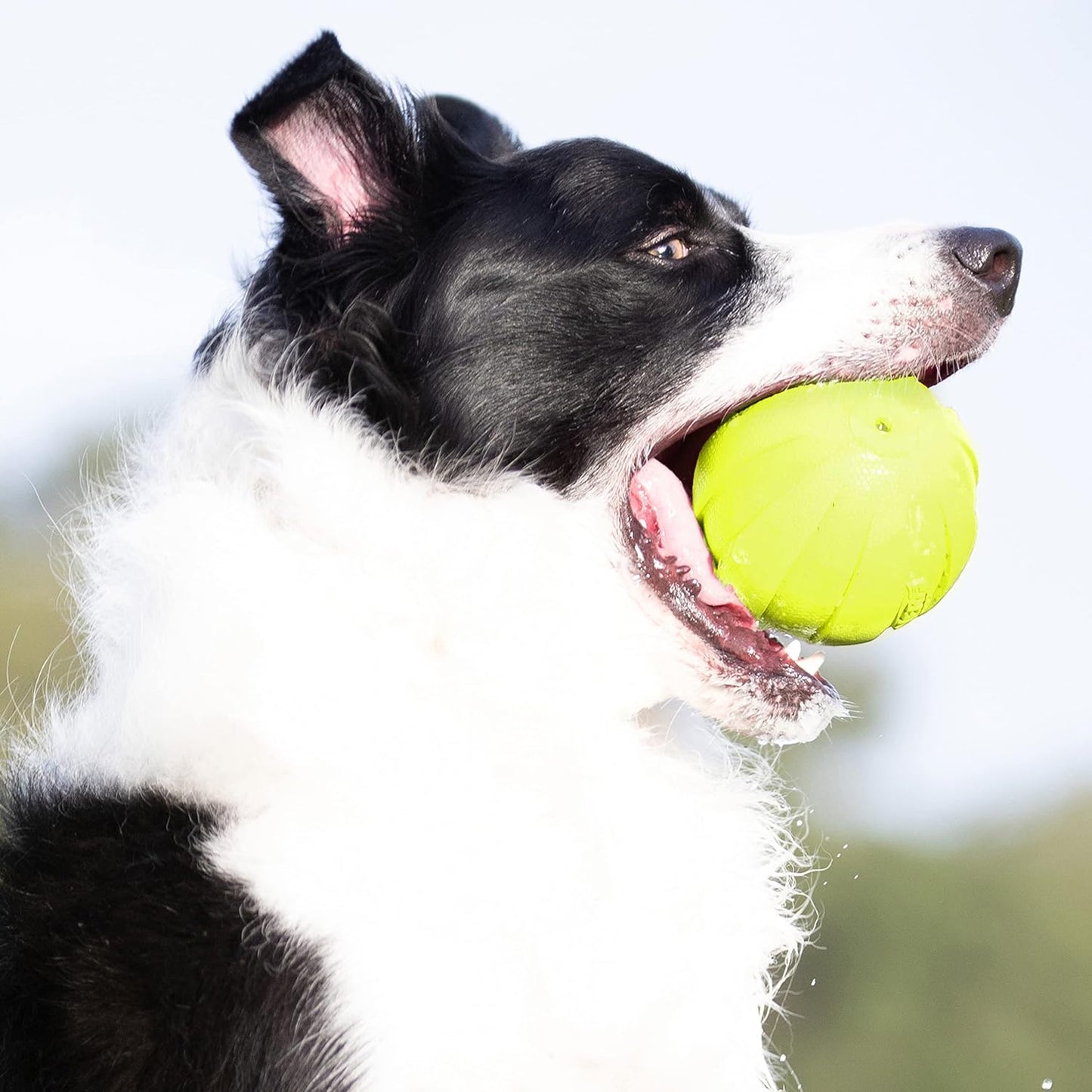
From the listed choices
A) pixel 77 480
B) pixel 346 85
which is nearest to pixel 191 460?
pixel 77 480

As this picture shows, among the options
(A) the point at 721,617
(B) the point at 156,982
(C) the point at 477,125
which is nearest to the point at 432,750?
(B) the point at 156,982

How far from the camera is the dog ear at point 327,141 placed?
12.3 ft

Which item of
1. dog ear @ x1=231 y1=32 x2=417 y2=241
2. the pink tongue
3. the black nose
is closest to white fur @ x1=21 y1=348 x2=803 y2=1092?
the pink tongue

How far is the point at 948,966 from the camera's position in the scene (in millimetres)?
21516

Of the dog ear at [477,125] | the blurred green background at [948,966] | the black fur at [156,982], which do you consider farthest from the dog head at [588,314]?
the blurred green background at [948,966]

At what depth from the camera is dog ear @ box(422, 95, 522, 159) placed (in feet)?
16.5

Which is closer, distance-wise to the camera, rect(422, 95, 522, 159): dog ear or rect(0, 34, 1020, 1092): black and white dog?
rect(0, 34, 1020, 1092): black and white dog

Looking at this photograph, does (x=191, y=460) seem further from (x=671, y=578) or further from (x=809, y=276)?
(x=809, y=276)

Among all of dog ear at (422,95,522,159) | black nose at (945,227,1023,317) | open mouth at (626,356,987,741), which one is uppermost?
dog ear at (422,95,522,159)

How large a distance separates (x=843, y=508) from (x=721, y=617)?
463 mm

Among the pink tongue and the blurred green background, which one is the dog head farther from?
the blurred green background

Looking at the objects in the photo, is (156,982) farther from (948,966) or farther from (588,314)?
(948,966)

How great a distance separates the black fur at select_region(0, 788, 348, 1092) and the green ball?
1.57m

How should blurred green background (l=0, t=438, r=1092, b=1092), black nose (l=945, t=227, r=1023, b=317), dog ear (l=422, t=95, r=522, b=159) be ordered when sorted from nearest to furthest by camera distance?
black nose (l=945, t=227, r=1023, b=317) < dog ear (l=422, t=95, r=522, b=159) < blurred green background (l=0, t=438, r=1092, b=1092)
